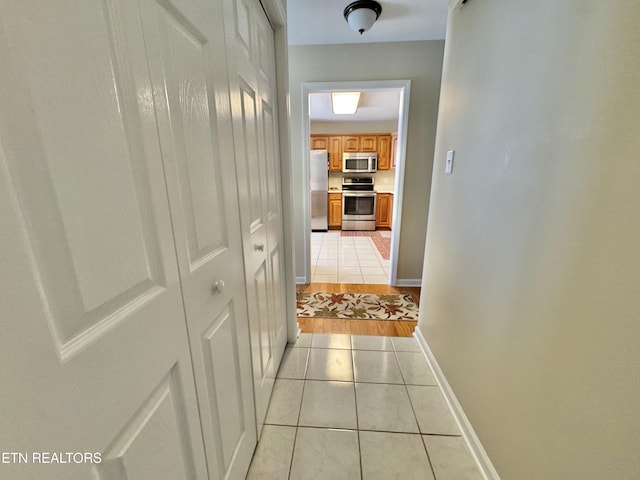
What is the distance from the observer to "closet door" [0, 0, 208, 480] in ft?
0.97

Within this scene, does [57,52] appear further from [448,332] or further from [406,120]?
[406,120]

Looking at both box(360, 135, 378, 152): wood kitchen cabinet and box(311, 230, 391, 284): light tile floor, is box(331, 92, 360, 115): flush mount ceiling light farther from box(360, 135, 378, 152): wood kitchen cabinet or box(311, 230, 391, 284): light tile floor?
box(311, 230, 391, 284): light tile floor

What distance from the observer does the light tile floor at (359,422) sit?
112 centimetres

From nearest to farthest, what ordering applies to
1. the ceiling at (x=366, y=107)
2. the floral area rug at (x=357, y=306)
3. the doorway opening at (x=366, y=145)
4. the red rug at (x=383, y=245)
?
the floral area rug at (x=357, y=306) < the doorway opening at (x=366, y=145) < the ceiling at (x=366, y=107) < the red rug at (x=383, y=245)

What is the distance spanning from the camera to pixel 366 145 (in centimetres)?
545

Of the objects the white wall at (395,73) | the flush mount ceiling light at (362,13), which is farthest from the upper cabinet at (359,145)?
the flush mount ceiling light at (362,13)

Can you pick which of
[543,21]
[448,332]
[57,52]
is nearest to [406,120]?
[543,21]

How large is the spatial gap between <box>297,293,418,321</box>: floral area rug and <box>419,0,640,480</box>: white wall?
1.02m

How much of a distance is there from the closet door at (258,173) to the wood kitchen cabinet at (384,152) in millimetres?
4399

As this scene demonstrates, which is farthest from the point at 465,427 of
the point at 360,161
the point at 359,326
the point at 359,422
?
the point at 360,161

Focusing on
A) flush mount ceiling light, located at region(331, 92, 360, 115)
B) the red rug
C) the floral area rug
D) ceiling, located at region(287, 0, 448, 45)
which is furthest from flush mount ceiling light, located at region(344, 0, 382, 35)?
the red rug

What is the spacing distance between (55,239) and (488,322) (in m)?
1.35

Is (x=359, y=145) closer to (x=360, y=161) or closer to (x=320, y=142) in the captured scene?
(x=360, y=161)

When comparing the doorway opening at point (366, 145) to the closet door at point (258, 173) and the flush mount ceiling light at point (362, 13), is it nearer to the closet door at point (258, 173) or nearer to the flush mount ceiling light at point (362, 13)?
the flush mount ceiling light at point (362, 13)
